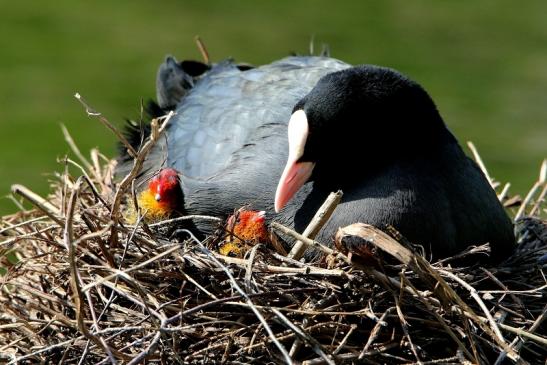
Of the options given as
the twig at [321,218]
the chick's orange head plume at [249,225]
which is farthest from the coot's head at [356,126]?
the twig at [321,218]

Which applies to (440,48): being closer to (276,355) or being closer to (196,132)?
(196,132)

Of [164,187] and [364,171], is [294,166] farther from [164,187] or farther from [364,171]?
[164,187]

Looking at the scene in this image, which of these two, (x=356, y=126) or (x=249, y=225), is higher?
(x=356, y=126)

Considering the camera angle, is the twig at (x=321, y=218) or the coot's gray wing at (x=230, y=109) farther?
the coot's gray wing at (x=230, y=109)

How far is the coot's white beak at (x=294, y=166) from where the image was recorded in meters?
3.71

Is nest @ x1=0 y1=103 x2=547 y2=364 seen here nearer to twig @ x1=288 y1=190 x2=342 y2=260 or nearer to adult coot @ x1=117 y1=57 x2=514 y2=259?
twig @ x1=288 y1=190 x2=342 y2=260

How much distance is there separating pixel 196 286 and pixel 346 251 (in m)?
0.47

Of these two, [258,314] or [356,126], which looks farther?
[356,126]

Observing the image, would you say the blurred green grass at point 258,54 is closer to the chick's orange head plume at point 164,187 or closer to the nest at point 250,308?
the chick's orange head plume at point 164,187

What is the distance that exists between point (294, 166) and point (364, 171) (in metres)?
0.25

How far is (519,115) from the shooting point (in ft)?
31.0

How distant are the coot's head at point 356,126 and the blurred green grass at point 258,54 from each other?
14.7 feet

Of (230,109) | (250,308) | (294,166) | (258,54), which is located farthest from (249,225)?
(258,54)

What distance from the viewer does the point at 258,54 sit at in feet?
33.0
